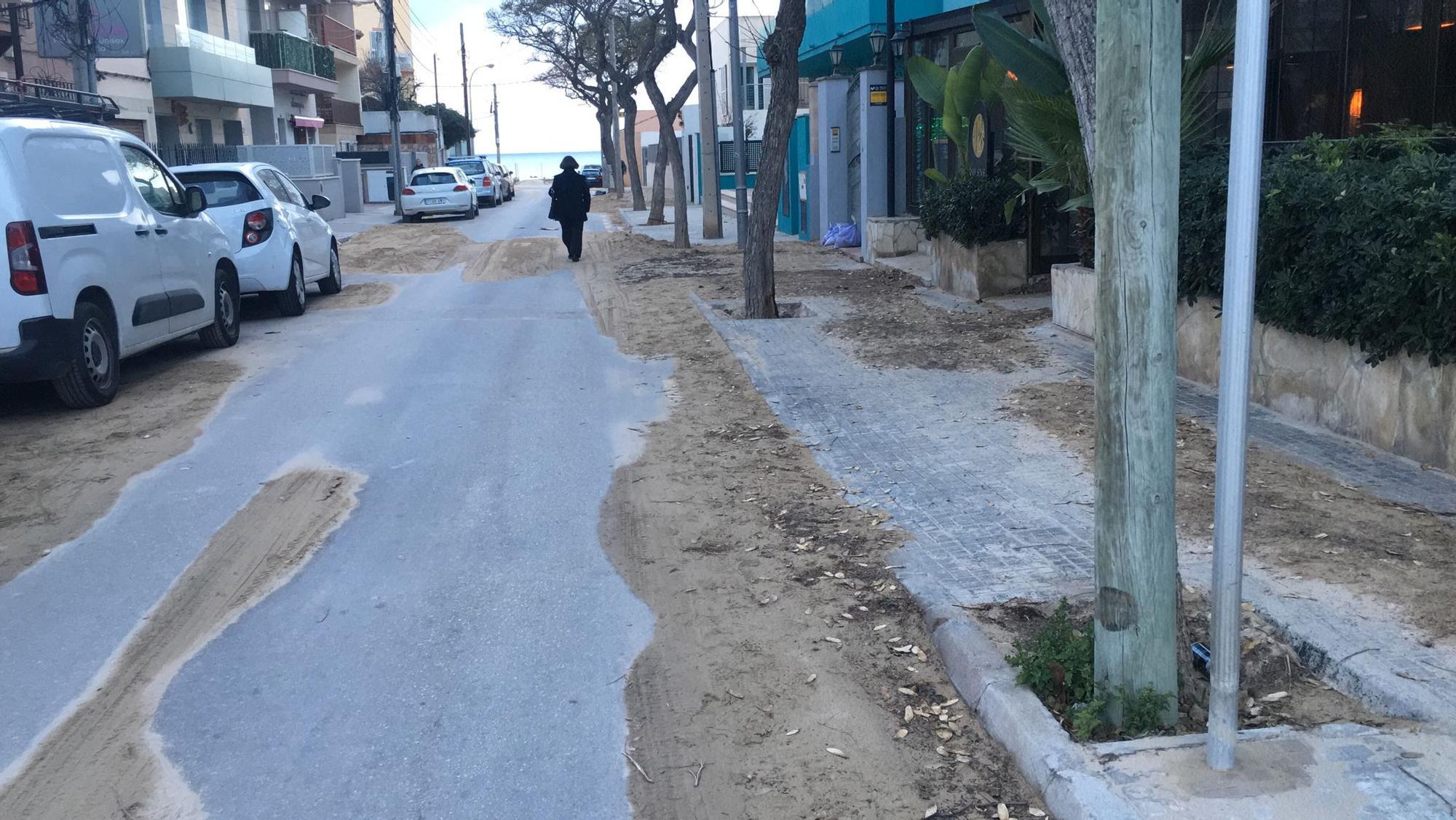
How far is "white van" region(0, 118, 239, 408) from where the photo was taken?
8.03 meters

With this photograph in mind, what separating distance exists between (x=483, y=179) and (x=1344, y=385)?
37.9 metres

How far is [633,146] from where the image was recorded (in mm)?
35531

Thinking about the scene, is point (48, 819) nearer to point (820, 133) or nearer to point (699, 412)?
point (699, 412)

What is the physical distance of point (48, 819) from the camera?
3.58 meters

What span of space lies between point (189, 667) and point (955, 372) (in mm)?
6315

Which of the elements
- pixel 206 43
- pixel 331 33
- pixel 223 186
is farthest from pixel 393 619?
pixel 331 33

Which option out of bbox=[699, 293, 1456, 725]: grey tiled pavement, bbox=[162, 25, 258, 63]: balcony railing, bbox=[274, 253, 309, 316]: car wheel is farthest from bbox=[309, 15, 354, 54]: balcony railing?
bbox=[699, 293, 1456, 725]: grey tiled pavement

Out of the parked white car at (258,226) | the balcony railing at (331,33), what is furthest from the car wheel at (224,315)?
the balcony railing at (331,33)

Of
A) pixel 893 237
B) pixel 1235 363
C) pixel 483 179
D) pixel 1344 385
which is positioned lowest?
pixel 1344 385

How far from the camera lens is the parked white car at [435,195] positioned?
3241 cm

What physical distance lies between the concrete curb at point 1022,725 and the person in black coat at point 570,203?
15.4 metres

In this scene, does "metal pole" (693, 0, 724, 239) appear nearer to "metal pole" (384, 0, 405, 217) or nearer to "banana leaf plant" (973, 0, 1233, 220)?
"banana leaf plant" (973, 0, 1233, 220)

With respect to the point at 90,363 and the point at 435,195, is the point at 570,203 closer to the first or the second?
the point at 90,363

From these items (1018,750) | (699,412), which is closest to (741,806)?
(1018,750)
